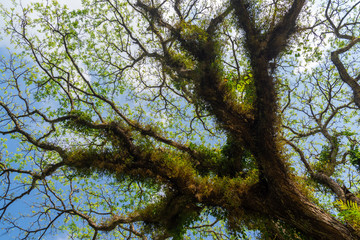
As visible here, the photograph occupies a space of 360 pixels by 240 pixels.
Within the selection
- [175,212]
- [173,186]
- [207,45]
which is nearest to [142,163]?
[173,186]

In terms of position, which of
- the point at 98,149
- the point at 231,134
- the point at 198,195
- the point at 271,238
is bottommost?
the point at 271,238

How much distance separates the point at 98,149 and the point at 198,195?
315 centimetres

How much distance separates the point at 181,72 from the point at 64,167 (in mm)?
4795

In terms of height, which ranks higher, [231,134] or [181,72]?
[181,72]

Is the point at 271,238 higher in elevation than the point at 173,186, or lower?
lower

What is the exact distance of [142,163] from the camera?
17.9 feet

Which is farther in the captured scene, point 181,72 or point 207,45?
point 181,72

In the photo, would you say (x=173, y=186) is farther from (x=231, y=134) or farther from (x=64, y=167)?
(x=64, y=167)

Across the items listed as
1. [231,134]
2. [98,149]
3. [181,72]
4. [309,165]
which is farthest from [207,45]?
[309,165]

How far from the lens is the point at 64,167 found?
604cm

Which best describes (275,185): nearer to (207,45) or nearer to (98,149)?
(207,45)

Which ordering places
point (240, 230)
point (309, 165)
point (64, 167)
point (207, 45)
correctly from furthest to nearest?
point (309, 165) → point (64, 167) → point (207, 45) → point (240, 230)

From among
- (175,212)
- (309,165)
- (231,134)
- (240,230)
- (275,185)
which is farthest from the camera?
(309,165)

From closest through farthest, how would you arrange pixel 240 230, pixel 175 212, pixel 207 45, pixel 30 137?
pixel 240 230, pixel 175 212, pixel 207 45, pixel 30 137
